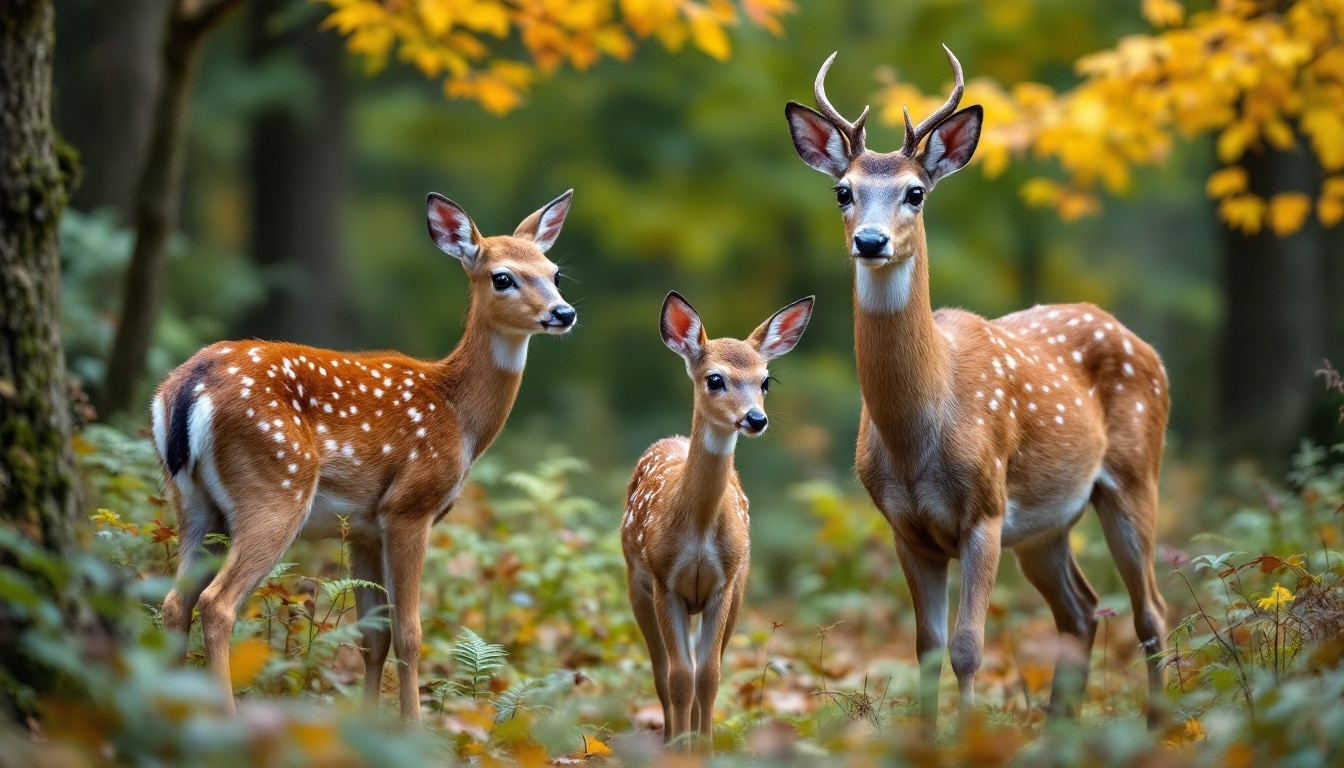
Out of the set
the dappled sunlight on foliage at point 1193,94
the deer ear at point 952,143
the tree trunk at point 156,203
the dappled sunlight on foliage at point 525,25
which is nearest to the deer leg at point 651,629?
the deer ear at point 952,143

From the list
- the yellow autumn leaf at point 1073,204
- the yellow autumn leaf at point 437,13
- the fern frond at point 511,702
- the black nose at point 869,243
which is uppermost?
the yellow autumn leaf at point 437,13

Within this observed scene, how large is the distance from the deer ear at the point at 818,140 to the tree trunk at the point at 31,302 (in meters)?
2.82

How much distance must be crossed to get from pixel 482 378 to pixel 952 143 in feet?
7.43

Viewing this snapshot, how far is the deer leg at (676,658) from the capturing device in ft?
17.4

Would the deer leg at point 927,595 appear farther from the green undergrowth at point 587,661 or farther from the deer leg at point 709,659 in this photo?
the deer leg at point 709,659

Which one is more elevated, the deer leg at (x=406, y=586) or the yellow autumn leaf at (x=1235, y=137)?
the yellow autumn leaf at (x=1235, y=137)

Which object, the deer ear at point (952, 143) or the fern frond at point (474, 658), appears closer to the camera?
the fern frond at point (474, 658)

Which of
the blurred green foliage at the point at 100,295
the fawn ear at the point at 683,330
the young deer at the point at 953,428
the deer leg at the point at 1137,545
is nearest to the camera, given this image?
the young deer at the point at 953,428

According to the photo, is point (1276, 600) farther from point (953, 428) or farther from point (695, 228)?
point (695, 228)

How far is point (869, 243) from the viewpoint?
5113 millimetres

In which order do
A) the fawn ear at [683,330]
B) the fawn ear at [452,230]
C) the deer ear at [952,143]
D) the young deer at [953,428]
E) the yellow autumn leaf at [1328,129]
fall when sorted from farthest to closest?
the yellow autumn leaf at [1328,129] → the fawn ear at [452,230] → the fawn ear at [683,330] → the deer ear at [952,143] → the young deer at [953,428]

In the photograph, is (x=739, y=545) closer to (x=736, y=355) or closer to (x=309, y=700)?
(x=736, y=355)

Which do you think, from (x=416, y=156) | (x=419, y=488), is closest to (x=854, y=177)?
(x=419, y=488)

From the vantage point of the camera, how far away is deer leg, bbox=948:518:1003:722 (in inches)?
207
